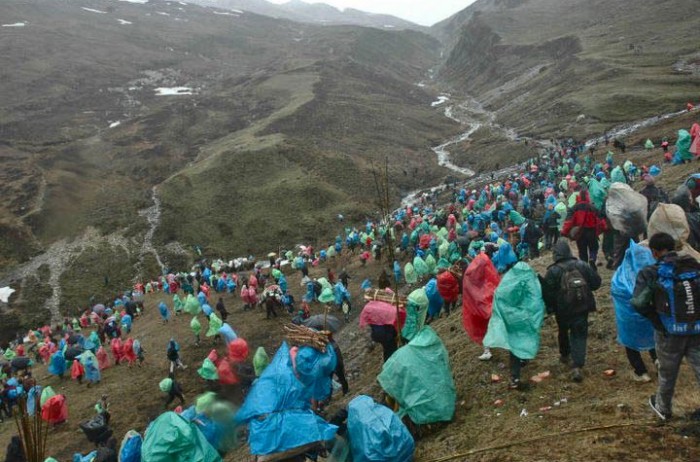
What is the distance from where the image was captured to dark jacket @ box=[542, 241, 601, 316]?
7.32 metres

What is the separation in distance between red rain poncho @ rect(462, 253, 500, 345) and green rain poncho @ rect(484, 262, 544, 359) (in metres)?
1.24

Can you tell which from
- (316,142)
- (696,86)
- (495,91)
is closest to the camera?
(696,86)

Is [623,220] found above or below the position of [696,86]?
below

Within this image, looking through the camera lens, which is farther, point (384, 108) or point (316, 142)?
point (384, 108)

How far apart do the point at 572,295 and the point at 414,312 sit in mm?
3441

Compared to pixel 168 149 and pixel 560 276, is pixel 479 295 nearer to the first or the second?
pixel 560 276

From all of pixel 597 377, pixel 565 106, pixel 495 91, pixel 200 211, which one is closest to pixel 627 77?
pixel 565 106

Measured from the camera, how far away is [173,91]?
122250 mm

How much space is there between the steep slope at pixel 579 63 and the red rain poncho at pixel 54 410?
5380cm

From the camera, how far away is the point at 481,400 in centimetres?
838

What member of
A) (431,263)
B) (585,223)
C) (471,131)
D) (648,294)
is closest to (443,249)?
(431,263)

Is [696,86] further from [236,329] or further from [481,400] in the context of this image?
[481,400]

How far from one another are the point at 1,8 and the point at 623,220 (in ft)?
642

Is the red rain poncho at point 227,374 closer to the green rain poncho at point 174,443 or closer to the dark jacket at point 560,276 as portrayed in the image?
the green rain poncho at point 174,443
